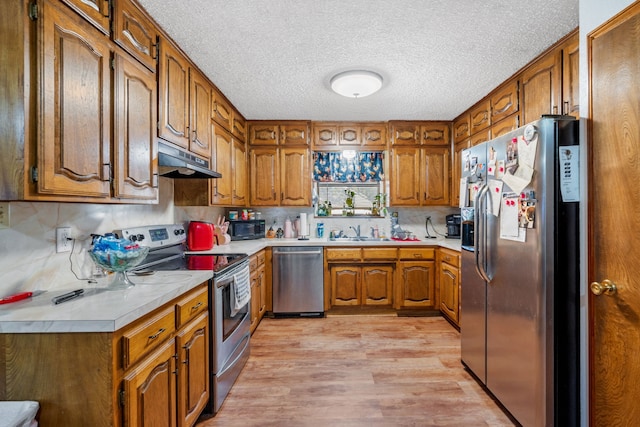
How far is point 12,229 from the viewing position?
1.25 meters

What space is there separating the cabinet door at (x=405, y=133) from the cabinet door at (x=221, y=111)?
1.97 metres

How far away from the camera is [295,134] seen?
144 inches

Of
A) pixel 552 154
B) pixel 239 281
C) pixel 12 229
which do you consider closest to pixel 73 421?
pixel 12 229

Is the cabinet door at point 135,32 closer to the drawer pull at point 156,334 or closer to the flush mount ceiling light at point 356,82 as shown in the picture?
the flush mount ceiling light at point 356,82

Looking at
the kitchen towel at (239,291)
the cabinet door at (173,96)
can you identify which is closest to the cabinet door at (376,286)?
the kitchen towel at (239,291)

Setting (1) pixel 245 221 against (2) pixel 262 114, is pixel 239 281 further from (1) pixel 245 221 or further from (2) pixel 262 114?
(2) pixel 262 114

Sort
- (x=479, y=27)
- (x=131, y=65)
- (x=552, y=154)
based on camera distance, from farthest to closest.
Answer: (x=479, y=27) → (x=131, y=65) → (x=552, y=154)

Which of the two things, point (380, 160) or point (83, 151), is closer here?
point (83, 151)

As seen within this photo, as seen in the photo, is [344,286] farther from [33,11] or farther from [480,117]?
[33,11]

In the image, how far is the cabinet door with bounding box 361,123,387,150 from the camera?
370 cm

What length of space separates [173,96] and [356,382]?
2.41 metres

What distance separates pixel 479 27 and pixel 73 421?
272 centimetres

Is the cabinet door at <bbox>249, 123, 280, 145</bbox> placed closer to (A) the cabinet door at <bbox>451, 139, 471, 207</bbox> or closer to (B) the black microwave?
(B) the black microwave

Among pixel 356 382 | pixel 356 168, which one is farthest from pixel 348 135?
pixel 356 382
